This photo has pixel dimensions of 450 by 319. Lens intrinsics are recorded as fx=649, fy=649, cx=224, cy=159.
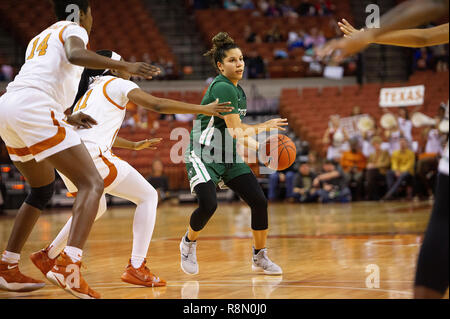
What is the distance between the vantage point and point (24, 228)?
4582 millimetres

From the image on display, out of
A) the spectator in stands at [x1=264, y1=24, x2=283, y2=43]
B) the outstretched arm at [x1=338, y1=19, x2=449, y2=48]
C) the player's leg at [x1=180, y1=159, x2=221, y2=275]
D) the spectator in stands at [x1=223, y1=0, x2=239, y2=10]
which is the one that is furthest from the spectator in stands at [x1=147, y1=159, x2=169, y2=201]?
the outstretched arm at [x1=338, y1=19, x2=449, y2=48]

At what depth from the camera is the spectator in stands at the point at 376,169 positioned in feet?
46.9

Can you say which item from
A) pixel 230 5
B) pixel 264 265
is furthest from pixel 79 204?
pixel 230 5

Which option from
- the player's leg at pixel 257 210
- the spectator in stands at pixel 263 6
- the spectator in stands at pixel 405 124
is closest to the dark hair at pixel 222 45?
the player's leg at pixel 257 210

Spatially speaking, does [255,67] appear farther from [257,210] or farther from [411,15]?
[411,15]

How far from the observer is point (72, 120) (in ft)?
14.0

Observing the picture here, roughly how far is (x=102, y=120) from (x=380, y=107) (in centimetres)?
1303

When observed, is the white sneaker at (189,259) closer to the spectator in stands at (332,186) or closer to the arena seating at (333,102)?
the spectator in stands at (332,186)

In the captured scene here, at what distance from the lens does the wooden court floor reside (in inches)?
176

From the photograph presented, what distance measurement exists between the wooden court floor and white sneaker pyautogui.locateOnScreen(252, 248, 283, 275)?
0.25 ft

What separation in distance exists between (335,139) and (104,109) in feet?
35.8

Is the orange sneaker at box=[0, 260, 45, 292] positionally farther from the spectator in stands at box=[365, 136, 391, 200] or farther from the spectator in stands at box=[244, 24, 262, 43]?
the spectator in stands at box=[244, 24, 262, 43]

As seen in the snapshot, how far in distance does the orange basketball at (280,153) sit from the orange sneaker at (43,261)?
1.93 m
